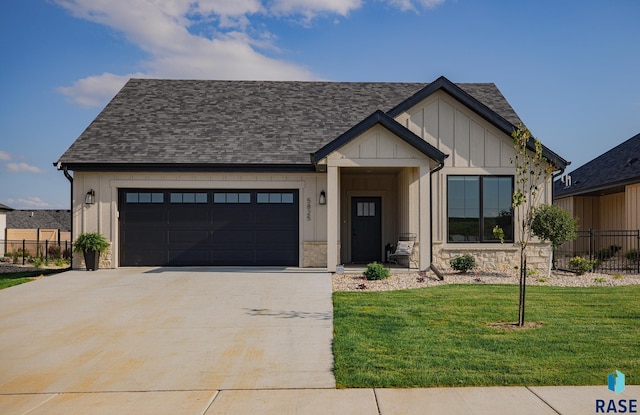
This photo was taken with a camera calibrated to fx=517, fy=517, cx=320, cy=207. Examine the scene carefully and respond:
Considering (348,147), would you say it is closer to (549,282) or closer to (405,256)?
(405,256)

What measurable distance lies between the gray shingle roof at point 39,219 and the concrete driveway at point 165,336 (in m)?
25.0

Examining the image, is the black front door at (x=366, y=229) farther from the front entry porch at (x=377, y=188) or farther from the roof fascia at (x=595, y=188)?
the roof fascia at (x=595, y=188)

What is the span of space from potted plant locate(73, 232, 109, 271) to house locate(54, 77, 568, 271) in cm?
38

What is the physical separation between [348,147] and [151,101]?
8.39 metres

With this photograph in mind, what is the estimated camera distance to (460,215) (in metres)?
15.0

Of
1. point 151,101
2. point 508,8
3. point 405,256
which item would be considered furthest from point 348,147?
point 151,101

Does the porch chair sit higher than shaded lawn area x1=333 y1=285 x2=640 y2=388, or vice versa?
the porch chair

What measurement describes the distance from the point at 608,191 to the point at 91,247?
19.8 meters

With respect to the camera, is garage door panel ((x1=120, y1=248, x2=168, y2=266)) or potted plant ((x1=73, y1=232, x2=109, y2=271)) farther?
garage door panel ((x1=120, y1=248, x2=168, y2=266))

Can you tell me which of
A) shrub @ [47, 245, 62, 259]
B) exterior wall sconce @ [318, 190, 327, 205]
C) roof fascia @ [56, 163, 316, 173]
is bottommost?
shrub @ [47, 245, 62, 259]

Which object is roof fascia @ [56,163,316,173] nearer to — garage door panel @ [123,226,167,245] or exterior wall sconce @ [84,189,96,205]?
exterior wall sconce @ [84,189,96,205]

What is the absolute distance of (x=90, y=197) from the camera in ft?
50.7

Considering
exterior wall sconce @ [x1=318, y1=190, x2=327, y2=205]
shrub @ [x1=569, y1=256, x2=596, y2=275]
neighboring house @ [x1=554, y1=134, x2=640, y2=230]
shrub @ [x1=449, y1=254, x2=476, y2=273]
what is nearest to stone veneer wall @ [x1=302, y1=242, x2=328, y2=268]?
exterior wall sconce @ [x1=318, y1=190, x2=327, y2=205]

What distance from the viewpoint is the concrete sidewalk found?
178 inches
